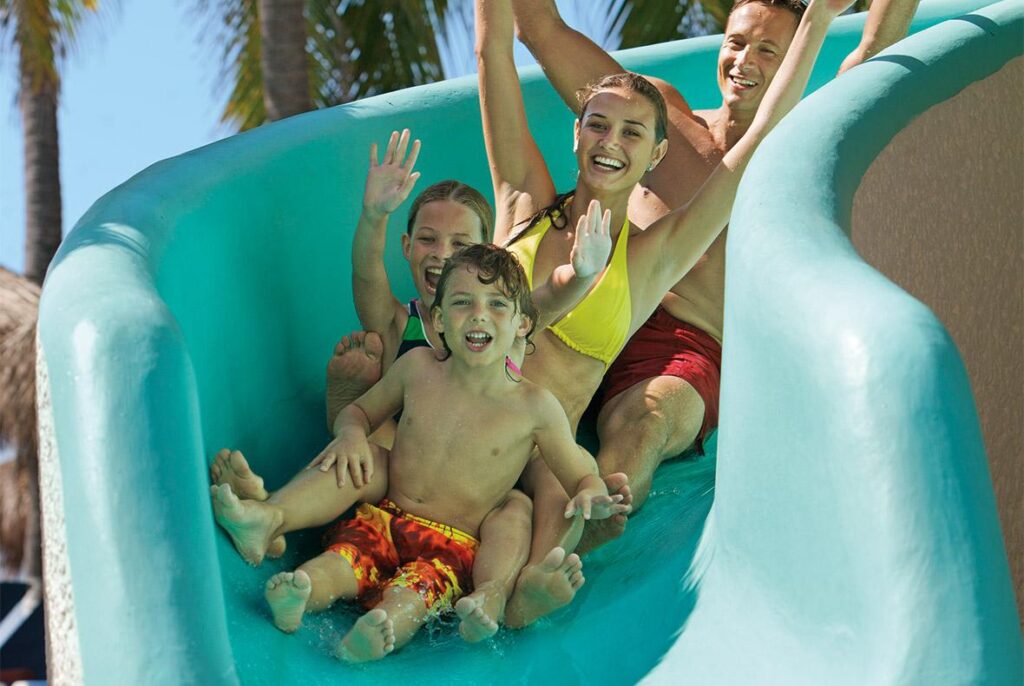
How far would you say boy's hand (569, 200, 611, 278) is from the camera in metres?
2.89

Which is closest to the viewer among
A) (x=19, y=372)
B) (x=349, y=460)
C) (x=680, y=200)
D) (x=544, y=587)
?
(x=544, y=587)

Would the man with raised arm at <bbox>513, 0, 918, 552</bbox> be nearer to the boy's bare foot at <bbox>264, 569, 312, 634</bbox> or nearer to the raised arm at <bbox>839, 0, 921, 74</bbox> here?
the raised arm at <bbox>839, 0, 921, 74</bbox>

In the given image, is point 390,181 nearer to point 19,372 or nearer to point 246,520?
point 246,520

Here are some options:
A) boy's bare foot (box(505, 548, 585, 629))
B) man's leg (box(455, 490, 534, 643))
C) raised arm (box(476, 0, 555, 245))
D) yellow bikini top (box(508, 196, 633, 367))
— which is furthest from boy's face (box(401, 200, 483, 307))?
boy's bare foot (box(505, 548, 585, 629))

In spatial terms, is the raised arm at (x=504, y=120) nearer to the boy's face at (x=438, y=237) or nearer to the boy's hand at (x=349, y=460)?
the boy's face at (x=438, y=237)

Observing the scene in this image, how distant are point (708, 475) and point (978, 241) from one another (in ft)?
2.42

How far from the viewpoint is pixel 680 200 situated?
371 cm

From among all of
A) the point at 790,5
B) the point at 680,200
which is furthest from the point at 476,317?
the point at 790,5

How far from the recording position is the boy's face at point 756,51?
12.3ft

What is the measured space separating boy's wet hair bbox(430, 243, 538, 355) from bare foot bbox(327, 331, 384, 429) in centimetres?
38

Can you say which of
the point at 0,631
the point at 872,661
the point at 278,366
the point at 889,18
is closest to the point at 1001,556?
the point at 872,661

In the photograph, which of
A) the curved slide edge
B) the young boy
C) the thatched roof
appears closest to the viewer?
the curved slide edge

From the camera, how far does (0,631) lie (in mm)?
11023

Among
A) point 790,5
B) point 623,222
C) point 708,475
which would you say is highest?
point 790,5
